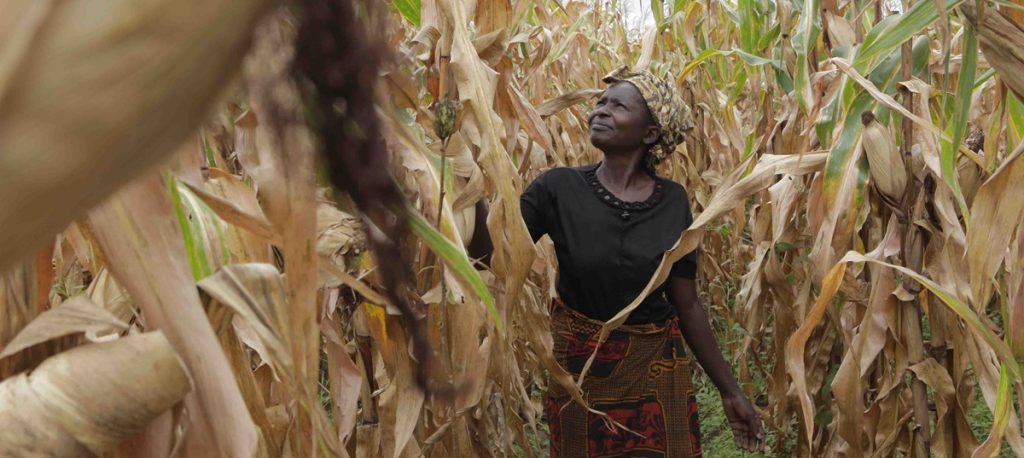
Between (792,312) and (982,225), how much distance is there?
40.1 inches

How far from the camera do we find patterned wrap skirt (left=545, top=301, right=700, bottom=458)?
183 cm

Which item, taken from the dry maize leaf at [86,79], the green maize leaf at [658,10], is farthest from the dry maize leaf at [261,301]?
the green maize leaf at [658,10]

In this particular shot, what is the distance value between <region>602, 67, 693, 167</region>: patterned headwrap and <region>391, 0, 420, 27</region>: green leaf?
647mm

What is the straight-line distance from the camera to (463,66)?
103cm

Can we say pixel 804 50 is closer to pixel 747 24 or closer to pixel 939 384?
pixel 939 384

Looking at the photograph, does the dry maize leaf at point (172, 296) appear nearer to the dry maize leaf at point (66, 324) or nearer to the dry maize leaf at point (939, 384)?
the dry maize leaf at point (66, 324)

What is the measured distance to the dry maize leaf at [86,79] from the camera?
169 millimetres

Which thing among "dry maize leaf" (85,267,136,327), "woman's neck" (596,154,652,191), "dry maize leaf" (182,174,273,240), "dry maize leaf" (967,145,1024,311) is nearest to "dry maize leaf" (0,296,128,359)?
"dry maize leaf" (182,174,273,240)

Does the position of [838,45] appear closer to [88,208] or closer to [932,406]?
[932,406]

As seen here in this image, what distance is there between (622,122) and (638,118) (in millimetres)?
39

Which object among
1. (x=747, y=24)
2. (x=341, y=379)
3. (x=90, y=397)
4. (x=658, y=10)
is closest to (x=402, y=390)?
(x=341, y=379)

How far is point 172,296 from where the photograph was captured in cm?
51

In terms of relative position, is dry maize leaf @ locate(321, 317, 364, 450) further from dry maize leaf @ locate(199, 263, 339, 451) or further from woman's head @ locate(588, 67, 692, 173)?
woman's head @ locate(588, 67, 692, 173)

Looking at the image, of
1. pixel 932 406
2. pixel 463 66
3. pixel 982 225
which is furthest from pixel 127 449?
pixel 932 406
